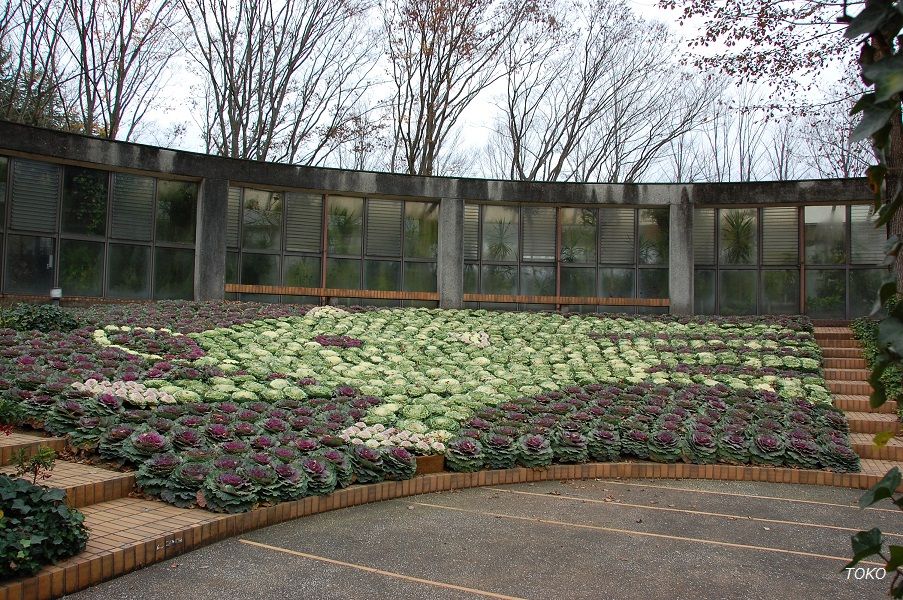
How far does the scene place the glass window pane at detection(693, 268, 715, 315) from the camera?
1506cm

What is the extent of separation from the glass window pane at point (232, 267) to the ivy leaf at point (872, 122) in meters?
13.8

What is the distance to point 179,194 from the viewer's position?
44.4 feet

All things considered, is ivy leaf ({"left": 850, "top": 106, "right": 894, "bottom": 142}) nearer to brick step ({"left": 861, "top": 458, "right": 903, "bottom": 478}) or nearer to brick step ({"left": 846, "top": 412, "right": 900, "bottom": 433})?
brick step ({"left": 861, "top": 458, "right": 903, "bottom": 478})

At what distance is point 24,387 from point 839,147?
24.3 meters

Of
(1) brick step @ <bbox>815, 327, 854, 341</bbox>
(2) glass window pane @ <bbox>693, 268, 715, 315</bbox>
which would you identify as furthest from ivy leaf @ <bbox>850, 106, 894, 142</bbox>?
(2) glass window pane @ <bbox>693, 268, 715, 315</bbox>

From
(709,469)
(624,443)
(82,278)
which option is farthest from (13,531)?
(82,278)

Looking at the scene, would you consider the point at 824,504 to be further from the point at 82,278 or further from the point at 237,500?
the point at 82,278

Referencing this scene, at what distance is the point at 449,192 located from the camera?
48.5 ft

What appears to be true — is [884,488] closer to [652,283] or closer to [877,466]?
[877,466]

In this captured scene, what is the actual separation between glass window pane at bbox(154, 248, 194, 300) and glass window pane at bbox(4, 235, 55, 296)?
1.81 meters

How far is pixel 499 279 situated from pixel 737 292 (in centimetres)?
514

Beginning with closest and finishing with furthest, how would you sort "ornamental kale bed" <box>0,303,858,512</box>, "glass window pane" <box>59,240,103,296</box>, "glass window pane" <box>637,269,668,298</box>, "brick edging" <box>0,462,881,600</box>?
"brick edging" <box>0,462,881,600</box> → "ornamental kale bed" <box>0,303,858,512</box> → "glass window pane" <box>59,240,103,296</box> → "glass window pane" <box>637,269,668,298</box>

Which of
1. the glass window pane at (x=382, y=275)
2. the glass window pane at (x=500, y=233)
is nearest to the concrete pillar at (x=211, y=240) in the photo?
the glass window pane at (x=382, y=275)

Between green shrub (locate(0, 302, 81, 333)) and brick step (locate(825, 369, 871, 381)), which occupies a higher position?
green shrub (locate(0, 302, 81, 333))
